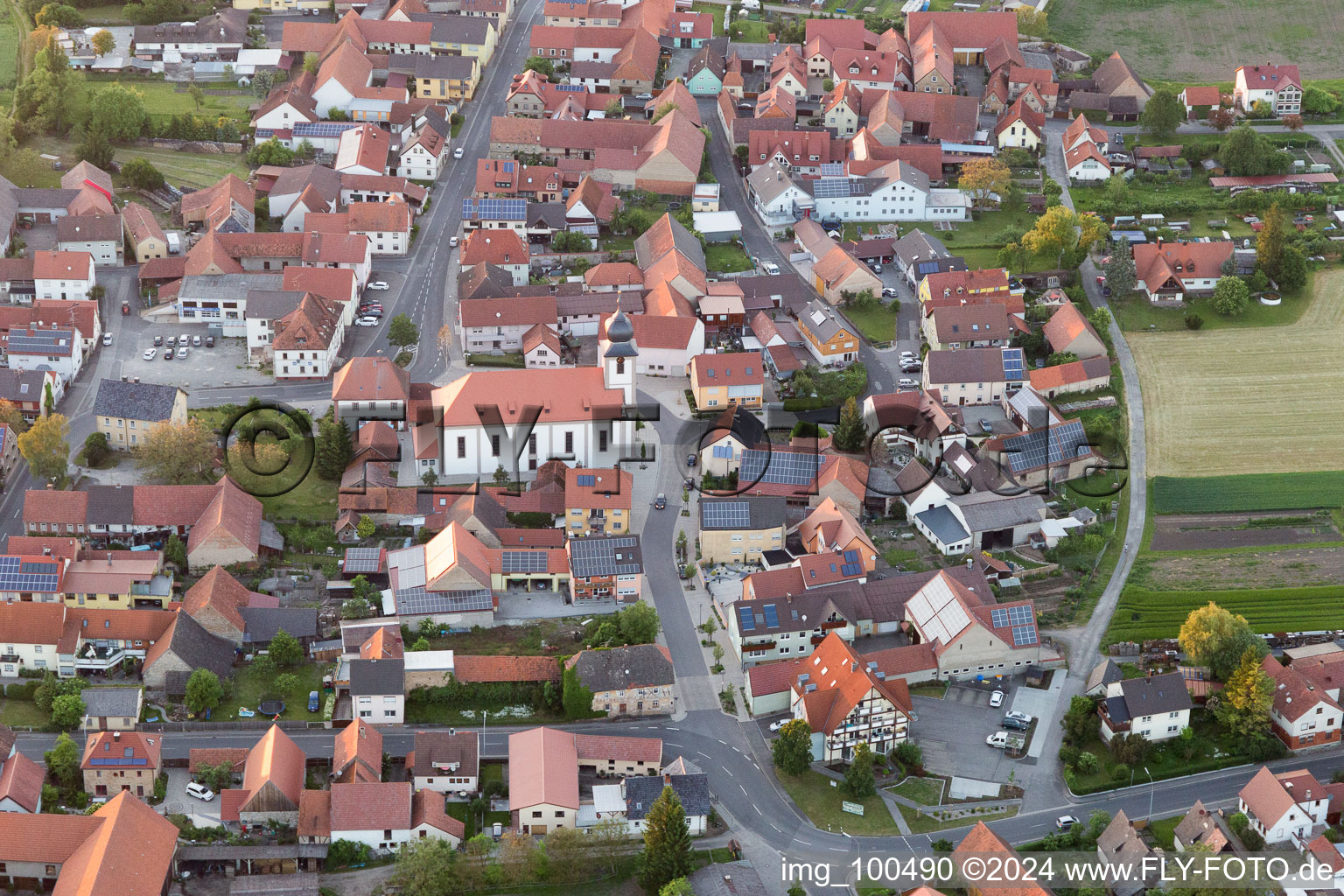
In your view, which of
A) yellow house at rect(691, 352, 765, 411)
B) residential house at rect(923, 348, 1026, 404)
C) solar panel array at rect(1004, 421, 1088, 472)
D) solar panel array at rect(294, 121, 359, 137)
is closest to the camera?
solar panel array at rect(1004, 421, 1088, 472)

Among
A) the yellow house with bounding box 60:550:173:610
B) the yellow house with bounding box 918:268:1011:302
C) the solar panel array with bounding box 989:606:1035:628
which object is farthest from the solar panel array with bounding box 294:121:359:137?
the solar panel array with bounding box 989:606:1035:628

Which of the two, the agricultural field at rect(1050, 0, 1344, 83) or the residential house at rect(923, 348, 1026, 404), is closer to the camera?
the residential house at rect(923, 348, 1026, 404)

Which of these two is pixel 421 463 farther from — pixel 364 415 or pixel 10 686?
pixel 10 686

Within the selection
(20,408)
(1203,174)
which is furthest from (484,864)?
(1203,174)

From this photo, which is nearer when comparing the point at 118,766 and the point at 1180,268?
the point at 118,766

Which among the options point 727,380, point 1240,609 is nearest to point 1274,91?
point 727,380

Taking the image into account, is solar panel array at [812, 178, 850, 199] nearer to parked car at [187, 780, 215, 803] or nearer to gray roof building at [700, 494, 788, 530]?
gray roof building at [700, 494, 788, 530]

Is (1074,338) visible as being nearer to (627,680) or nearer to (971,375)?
(971,375)

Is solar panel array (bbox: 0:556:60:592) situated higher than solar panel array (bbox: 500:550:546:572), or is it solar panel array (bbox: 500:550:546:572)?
solar panel array (bbox: 0:556:60:592)
